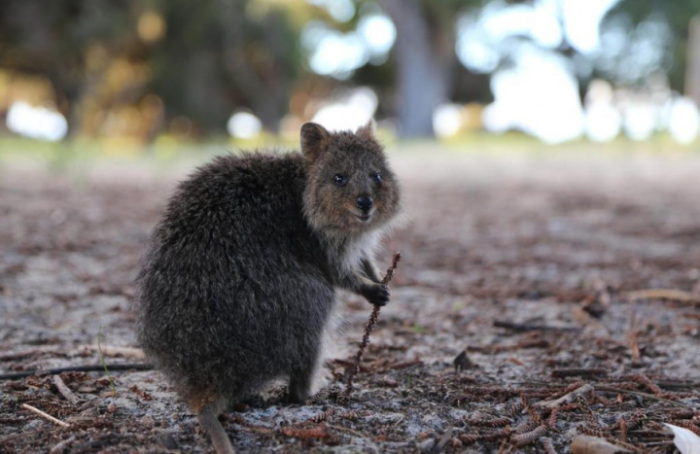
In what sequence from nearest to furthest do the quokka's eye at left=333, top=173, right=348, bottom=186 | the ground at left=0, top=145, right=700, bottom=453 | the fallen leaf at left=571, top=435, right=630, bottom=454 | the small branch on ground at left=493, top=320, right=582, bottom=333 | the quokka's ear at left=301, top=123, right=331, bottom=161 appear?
the fallen leaf at left=571, top=435, right=630, bottom=454, the ground at left=0, top=145, right=700, bottom=453, the quokka's eye at left=333, top=173, right=348, bottom=186, the quokka's ear at left=301, top=123, right=331, bottom=161, the small branch on ground at left=493, top=320, right=582, bottom=333

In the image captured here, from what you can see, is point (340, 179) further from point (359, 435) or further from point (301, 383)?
point (359, 435)

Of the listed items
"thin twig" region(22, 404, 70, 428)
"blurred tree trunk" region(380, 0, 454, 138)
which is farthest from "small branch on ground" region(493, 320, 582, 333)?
"blurred tree trunk" region(380, 0, 454, 138)

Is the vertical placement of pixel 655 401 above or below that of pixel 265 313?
below

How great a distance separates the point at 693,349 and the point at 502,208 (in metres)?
5.76

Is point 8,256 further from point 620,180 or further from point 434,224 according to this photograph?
point 620,180

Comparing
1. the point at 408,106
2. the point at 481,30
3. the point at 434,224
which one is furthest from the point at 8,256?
the point at 481,30

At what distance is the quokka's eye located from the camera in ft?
11.7

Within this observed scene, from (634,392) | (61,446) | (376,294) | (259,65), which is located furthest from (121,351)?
(259,65)

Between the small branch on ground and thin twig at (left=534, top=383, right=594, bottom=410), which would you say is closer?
thin twig at (left=534, top=383, right=594, bottom=410)

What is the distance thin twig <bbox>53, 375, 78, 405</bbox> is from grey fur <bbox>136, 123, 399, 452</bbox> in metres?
0.45

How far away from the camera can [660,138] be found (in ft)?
56.6

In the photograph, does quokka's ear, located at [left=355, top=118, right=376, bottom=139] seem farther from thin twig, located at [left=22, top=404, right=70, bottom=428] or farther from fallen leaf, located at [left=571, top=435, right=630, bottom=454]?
thin twig, located at [left=22, top=404, right=70, bottom=428]

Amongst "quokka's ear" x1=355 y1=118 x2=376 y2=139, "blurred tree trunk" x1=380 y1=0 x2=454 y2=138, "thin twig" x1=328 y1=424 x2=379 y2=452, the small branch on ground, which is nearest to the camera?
"thin twig" x1=328 y1=424 x2=379 y2=452

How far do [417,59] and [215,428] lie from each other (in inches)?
946
